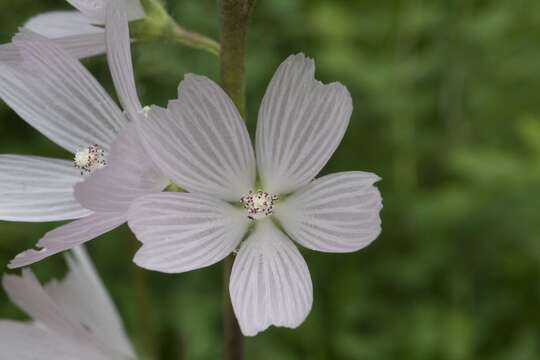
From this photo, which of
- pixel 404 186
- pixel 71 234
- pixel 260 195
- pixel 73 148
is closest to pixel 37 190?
pixel 73 148

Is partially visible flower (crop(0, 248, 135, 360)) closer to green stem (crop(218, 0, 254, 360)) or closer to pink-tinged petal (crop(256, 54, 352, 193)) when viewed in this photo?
green stem (crop(218, 0, 254, 360))

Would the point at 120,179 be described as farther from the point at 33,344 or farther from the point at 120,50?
the point at 33,344

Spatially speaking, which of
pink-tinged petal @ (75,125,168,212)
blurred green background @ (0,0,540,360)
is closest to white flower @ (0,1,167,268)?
pink-tinged petal @ (75,125,168,212)

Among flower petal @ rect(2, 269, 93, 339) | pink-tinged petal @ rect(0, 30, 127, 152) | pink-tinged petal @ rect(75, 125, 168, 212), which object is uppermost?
pink-tinged petal @ rect(0, 30, 127, 152)

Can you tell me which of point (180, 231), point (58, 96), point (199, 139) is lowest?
point (180, 231)

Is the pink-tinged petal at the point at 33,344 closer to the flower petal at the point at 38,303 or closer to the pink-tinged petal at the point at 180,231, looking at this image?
the flower petal at the point at 38,303

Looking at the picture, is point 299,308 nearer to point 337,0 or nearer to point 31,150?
point 31,150

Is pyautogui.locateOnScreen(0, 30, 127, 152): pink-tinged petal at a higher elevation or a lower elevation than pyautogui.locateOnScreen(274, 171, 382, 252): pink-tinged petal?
higher
